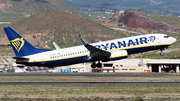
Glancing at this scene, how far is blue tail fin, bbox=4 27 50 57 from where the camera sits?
5791 centimetres

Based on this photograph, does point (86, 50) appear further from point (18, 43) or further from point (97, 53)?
point (18, 43)

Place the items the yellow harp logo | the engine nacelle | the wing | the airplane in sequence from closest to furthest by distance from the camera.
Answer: the wing, the engine nacelle, the airplane, the yellow harp logo

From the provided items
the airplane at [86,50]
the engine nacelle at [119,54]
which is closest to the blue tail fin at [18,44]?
the airplane at [86,50]

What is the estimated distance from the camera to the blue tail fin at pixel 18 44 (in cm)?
5791

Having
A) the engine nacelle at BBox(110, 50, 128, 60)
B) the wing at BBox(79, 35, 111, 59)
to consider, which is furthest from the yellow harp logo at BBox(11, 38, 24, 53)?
the engine nacelle at BBox(110, 50, 128, 60)

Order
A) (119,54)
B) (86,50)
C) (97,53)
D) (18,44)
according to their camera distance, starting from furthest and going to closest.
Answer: (86,50) < (18,44) < (97,53) < (119,54)

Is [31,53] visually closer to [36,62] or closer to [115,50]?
[36,62]

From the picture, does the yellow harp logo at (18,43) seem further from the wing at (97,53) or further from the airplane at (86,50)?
the wing at (97,53)

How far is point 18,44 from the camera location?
59.1 m

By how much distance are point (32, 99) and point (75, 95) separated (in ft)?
22.2

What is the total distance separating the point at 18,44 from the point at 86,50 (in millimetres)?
14574

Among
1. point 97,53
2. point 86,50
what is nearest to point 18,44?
point 86,50

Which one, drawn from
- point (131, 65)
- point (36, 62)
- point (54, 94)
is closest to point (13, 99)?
point (54, 94)

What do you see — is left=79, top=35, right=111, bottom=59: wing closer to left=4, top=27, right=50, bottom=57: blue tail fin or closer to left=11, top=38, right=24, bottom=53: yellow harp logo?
left=4, top=27, right=50, bottom=57: blue tail fin
